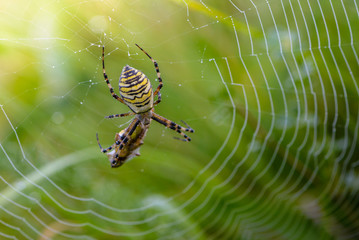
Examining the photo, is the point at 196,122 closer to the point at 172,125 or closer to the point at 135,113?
the point at 172,125

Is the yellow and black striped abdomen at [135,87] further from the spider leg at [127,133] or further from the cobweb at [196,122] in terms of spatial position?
the cobweb at [196,122]

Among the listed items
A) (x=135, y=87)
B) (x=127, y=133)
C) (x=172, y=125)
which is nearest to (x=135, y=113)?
(x=127, y=133)

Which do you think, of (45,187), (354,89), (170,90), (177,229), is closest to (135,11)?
(170,90)

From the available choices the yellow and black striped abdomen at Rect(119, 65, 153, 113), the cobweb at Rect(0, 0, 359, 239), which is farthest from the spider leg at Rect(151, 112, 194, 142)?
the yellow and black striped abdomen at Rect(119, 65, 153, 113)

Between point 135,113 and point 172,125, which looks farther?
point 172,125

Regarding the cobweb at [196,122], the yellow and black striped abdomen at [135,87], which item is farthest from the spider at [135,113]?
the cobweb at [196,122]
